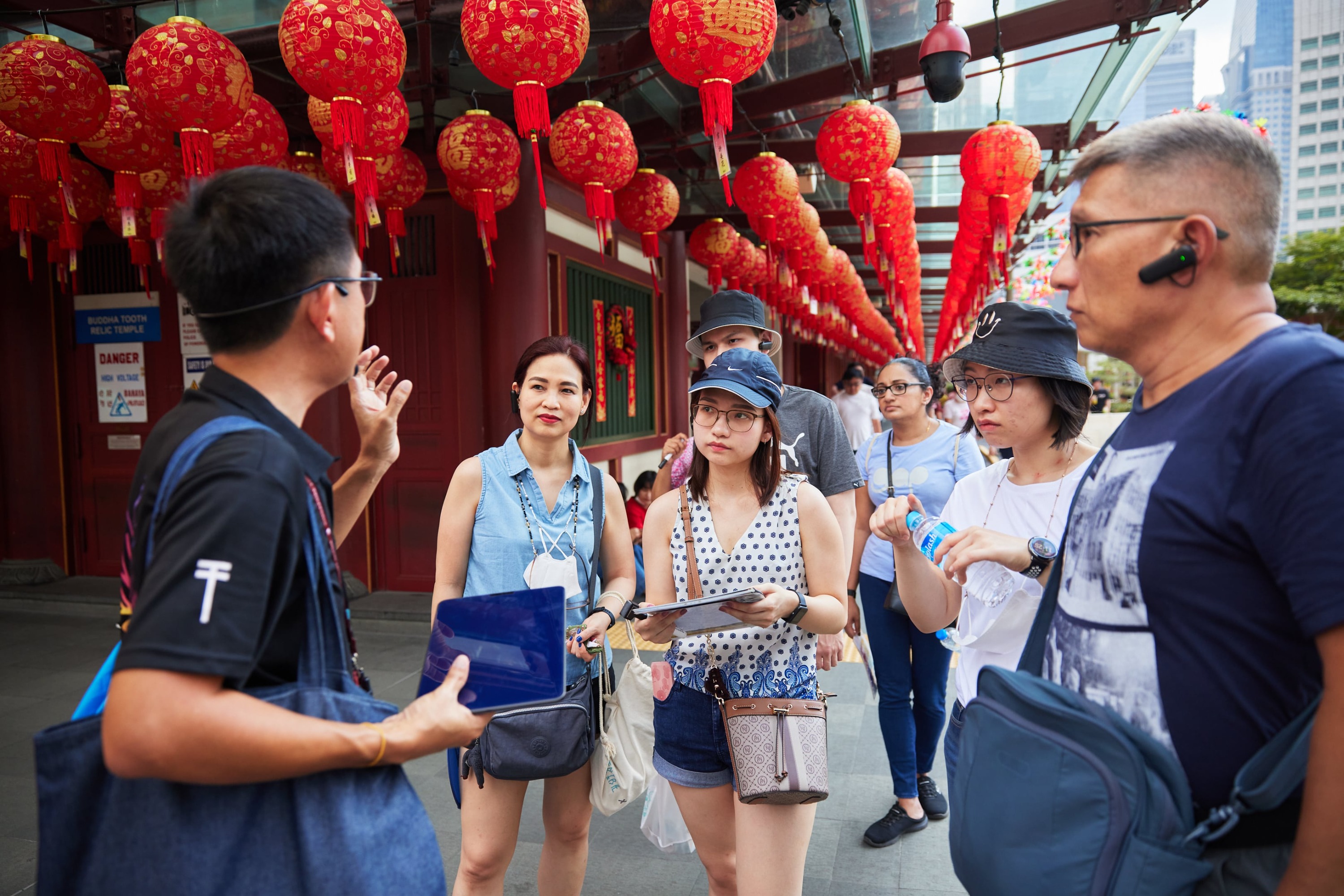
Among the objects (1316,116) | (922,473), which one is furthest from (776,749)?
(1316,116)

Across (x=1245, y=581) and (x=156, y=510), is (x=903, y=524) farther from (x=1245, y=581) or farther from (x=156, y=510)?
(x=156, y=510)

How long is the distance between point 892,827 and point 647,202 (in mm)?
3974

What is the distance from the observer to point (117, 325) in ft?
23.1

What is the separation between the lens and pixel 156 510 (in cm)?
103

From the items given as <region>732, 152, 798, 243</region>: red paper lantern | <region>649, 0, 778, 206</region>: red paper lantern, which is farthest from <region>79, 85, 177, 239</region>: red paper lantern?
<region>732, 152, 798, 243</region>: red paper lantern

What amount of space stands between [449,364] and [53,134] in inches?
121

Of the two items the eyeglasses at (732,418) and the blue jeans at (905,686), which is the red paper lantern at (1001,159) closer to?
the blue jeans at (905,686)

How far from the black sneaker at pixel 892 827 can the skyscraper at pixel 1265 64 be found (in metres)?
86.3

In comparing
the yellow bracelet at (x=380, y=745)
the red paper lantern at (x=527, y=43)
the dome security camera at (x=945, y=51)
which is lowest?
the yellow bracelet at (x=380, y=745)

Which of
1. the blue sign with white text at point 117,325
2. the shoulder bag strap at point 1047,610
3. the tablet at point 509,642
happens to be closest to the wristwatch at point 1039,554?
the shoulder bag strap at point 1047,610

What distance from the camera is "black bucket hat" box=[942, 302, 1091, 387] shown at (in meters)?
1.90

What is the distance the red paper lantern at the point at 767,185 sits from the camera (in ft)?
16.6

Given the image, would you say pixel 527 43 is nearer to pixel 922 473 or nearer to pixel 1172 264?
pixel 922 473

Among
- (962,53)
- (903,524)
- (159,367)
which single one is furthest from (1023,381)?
(159,367)
